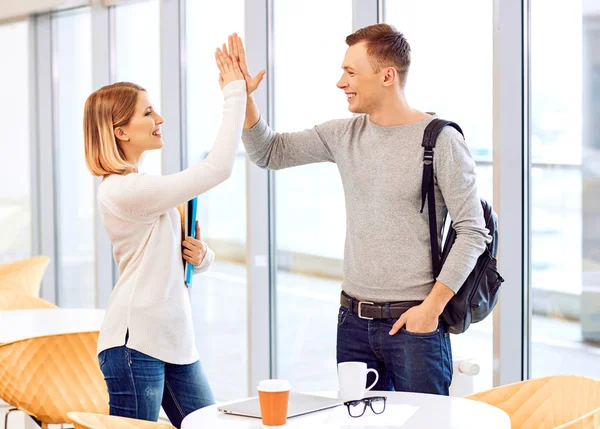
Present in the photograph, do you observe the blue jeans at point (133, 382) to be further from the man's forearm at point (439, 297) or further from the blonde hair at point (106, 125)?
the man's forearm at point (439, 297)

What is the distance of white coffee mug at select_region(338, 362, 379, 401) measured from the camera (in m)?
1.96

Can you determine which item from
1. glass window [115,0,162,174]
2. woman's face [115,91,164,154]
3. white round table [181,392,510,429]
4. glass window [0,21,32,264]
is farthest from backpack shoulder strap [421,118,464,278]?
glass window [0,21,32,264]

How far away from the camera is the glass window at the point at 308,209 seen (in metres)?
4.13

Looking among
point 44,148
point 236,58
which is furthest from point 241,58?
point 44,148

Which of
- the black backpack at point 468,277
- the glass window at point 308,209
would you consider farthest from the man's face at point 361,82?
the glass window at point 308,209

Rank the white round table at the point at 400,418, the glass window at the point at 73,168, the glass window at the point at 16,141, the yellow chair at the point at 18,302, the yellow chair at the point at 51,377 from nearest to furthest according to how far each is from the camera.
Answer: the white round table at the point at 400,418 < the yellow chair at the point at 51,377 < the yellow chair at the point at 18,302 < the glass window at the point at 73,168 < the glass window at the point at 16,141

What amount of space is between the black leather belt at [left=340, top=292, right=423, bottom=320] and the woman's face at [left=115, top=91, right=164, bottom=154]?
74cm

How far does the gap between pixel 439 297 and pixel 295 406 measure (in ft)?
1.90

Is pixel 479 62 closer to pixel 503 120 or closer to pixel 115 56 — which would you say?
pixel 503 120

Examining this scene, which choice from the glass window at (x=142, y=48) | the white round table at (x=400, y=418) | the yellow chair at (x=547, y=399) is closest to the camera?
the white round table at (x=400, y=418)

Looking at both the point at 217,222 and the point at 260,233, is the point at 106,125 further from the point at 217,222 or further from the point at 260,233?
the point at 217,222

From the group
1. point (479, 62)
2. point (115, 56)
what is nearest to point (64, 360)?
point (479, 62)

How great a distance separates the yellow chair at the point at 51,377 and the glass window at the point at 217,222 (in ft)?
5.39

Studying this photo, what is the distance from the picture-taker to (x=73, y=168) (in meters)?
5.98
